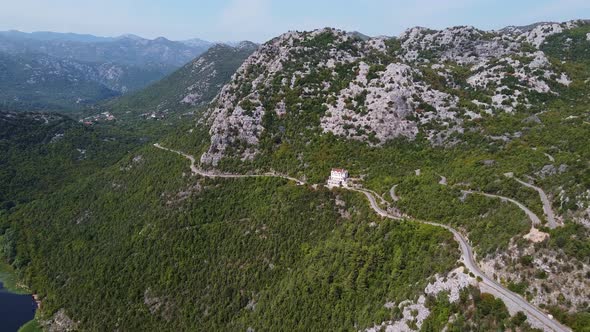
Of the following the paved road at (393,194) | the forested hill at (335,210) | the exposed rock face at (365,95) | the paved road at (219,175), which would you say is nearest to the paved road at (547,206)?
the forested hill at (335,210)

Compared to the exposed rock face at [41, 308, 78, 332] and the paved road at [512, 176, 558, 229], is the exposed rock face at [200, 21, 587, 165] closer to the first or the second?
the paved road at [512, 176, 558, 229]

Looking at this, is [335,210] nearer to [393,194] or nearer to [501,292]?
[393,194]

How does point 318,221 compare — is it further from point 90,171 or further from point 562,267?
point 90,171

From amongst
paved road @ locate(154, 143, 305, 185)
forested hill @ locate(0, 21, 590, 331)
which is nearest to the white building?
forested hill @ locate(0, 21, 590, 331)

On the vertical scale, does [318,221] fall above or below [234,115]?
below

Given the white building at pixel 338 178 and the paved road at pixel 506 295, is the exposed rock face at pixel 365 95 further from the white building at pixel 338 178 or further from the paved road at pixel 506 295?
the paved road at pixel 506 295

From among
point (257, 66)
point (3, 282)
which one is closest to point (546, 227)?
point (257, 66)
